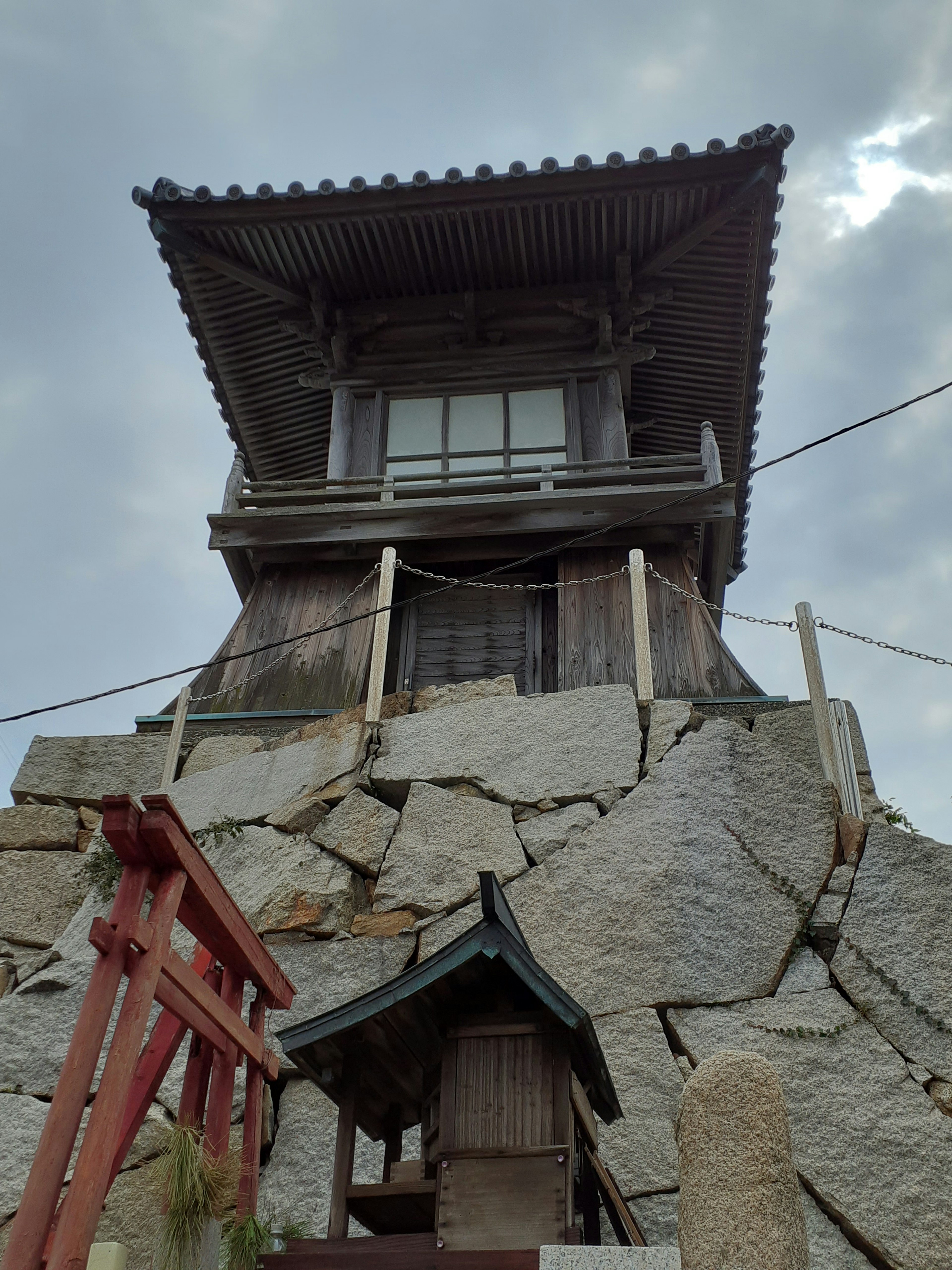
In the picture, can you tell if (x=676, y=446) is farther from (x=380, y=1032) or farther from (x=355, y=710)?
(x=380, y=1032)

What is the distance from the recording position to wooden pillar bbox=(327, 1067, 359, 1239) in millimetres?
4152

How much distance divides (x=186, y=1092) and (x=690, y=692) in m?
5.94

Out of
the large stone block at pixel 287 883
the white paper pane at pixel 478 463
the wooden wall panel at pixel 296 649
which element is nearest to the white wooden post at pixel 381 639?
the wooden wall panel at pixel 296 649

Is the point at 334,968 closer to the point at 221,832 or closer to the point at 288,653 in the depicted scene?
the point at 221,832

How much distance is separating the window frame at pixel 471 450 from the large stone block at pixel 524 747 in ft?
12.5

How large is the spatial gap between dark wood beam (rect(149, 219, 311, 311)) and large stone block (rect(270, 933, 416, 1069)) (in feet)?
25.0

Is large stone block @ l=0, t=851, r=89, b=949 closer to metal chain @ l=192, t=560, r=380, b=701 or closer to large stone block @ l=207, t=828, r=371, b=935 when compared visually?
large stone block @ l=207, t=828, r=371, b=935

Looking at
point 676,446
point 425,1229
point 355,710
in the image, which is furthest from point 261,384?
point 425,1229

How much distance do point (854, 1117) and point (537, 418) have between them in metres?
8.20

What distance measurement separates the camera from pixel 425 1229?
4387 millimetres

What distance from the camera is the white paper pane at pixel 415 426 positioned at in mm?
12141

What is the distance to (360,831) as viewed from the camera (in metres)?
7.65

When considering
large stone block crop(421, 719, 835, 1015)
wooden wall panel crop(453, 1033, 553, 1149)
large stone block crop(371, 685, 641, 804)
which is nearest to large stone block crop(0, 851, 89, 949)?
large stone block crop(371, 685, 641, 804)

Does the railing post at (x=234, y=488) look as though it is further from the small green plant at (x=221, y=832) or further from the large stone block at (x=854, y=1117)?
the large stone block at (x=854, y=1117)
